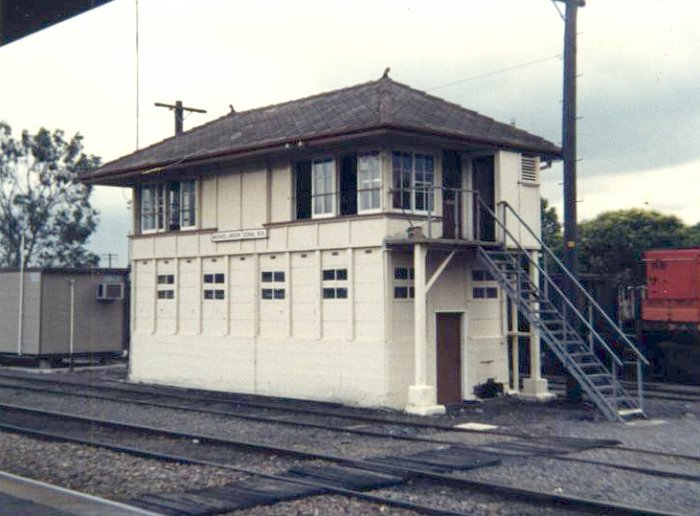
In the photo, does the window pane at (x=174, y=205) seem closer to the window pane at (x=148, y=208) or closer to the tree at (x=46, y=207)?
the window pane at (x=148, y=208)

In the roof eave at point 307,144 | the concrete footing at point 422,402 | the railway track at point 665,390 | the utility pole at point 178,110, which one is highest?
the utility pole at point 178,110

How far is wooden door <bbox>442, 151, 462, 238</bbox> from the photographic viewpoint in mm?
18609

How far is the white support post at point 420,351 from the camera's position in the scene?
16.5 meters

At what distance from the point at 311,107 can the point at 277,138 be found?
117 inches

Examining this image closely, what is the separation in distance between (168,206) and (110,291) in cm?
673

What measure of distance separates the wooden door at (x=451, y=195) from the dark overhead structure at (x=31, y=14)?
34.7ft

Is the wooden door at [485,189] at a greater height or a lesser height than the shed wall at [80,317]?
greater

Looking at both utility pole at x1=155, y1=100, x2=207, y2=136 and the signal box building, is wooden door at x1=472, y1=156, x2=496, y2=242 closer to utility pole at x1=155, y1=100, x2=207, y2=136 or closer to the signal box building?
the signal box building

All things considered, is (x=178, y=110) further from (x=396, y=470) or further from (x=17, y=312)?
(x=396, y=470)

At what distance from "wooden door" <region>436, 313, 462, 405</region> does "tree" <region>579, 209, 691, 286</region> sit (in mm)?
10377

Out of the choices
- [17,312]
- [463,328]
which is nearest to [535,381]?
[463,328]

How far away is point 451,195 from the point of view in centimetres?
1881

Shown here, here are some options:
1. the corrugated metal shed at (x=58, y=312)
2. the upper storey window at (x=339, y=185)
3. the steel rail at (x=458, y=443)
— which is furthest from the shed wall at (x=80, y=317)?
the upper storey window at (x=339, y=185)

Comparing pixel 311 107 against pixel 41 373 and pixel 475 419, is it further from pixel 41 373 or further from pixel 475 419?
pixel 41 373
